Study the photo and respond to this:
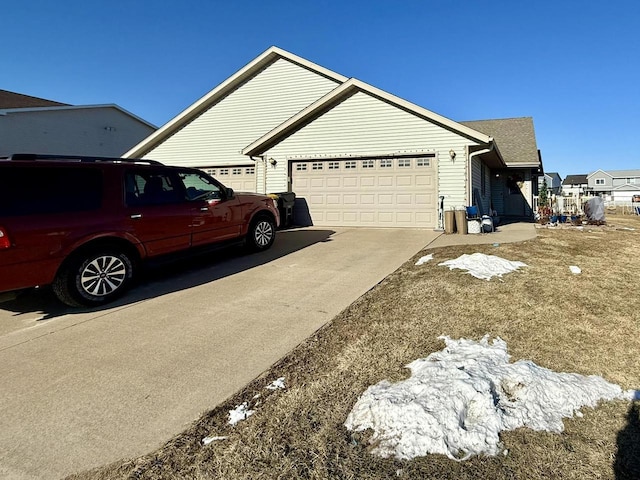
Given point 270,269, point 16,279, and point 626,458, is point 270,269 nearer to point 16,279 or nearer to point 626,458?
point 16,279

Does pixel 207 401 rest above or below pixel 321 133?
below

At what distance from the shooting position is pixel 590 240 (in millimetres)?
9203

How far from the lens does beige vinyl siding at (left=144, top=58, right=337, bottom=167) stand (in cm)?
1484

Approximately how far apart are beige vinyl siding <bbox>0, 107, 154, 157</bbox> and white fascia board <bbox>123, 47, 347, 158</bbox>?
7.22 metres

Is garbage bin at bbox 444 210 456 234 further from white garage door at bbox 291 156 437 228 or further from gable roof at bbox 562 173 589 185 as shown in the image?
gable roof at bbox 562 173 589 185

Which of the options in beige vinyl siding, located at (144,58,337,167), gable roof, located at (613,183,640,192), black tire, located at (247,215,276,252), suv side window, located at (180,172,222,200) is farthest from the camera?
gable roof, located at (613,183,640,192)

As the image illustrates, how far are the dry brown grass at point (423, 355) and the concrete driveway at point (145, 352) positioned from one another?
0.25 m

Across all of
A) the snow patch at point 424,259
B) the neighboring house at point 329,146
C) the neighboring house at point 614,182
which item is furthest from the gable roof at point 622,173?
the snow patch at point 424,259

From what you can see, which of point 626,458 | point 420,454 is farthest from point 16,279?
point 626,458

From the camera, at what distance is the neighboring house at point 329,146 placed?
11320mm

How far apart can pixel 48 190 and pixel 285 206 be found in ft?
26.8

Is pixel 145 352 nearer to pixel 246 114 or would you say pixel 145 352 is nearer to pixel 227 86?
pixel 246 114

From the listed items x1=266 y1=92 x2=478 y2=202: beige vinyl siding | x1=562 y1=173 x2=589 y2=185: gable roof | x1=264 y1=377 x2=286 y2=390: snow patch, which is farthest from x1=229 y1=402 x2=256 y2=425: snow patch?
x1=562 y1=173 x2=589 y2=185: gable roof

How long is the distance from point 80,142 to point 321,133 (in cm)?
1646
